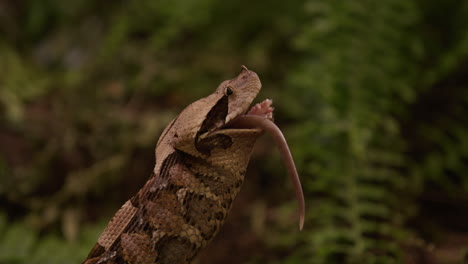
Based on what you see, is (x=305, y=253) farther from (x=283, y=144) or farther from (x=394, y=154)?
(x=283, y=144)

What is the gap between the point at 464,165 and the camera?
399cm

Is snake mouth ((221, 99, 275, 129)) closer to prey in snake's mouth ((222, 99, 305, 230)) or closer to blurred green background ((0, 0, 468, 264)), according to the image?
prey in snake's mouth ((222, 99, 305, 230))

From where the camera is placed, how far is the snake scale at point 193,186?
1.92 meters

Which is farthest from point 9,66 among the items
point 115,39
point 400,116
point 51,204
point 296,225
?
point 400,116

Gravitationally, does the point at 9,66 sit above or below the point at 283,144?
below

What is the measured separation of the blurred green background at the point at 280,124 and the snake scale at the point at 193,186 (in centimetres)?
113

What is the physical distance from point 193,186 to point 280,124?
129 inches

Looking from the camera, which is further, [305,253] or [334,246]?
[305,253]

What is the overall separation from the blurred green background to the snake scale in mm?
1128

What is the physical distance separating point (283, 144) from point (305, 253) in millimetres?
1555

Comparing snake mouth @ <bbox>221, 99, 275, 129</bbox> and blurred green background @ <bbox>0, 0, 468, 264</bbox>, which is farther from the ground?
snake mouth @ <bbox>221, 99, 275, 129</bbox>

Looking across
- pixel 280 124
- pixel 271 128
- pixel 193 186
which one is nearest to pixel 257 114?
pixel 271 128

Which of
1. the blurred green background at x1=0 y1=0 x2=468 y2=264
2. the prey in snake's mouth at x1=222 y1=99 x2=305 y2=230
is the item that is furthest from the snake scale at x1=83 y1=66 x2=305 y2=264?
the blurred green background at x1=0 y1=0 x2=468 y2=264

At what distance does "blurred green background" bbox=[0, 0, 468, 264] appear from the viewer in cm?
335
